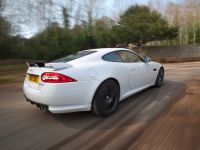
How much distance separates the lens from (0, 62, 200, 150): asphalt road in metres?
3.25

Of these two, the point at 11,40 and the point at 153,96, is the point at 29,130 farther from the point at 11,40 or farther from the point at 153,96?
the point at 11,40

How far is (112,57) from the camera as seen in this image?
16.0ft

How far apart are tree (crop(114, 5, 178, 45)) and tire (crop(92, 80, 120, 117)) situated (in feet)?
57.9

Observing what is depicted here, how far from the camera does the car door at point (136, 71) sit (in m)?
5.07

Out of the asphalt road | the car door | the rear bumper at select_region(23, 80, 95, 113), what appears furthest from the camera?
the car door

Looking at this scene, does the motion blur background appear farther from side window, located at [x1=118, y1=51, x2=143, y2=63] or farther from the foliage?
side window, located at [x1=118, y1=51, x2=143, y2=63]

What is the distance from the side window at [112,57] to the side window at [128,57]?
0.16 metres

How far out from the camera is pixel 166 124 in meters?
3.83

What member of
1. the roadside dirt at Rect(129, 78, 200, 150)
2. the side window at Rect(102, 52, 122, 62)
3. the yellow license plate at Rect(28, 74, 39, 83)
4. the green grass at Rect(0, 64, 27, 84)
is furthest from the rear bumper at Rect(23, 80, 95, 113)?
the green grass at Rect(0, 64, 27, 84)

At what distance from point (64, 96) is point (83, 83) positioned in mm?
412

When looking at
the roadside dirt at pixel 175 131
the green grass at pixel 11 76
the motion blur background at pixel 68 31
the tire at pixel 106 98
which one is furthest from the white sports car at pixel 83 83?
the motion blur background at pixel 68 31

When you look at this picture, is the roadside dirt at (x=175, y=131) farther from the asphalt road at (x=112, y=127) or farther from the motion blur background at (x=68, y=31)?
the motion blur background at (x=68, y=31)

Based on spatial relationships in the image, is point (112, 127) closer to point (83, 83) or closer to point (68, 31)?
point (83, 83)

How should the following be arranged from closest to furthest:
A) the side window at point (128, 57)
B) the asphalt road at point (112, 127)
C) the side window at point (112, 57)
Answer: the asphalt road at point (112, 127) < the side window at point (112, 57) < the side window at point (128, 57)
